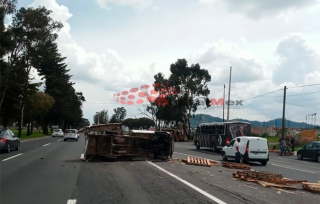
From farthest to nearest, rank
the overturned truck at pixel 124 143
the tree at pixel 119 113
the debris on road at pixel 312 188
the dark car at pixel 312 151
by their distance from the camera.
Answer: the tree at pixel 119 113, the dark car at pixel 312 151, the overturned truck at pixel 124 143, the debris on road at pixel 312 188

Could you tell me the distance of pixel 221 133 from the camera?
3609 cm

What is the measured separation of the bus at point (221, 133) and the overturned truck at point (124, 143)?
41.7 ft

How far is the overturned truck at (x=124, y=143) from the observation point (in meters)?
21.5

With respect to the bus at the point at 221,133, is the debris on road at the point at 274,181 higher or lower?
lower

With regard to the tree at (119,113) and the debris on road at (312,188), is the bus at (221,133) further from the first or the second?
the tree at (119,113)

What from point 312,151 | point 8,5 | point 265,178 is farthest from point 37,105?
point 265,178

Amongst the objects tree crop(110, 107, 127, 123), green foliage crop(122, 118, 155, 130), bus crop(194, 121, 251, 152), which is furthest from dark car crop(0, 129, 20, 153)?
tree crop(110, 107, 127, 123)

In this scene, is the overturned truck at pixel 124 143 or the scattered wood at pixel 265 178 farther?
the overturned truck at pixel 124 143

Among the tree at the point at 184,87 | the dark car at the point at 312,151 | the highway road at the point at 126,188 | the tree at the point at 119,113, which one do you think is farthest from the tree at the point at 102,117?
the highway road at the point at 126,188

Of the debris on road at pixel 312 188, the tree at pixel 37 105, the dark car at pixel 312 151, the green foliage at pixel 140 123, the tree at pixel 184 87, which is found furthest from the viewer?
the green foliage at pixel 140 123

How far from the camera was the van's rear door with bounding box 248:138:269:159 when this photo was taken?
24.8 m

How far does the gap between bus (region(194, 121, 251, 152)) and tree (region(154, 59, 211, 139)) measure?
30.4m

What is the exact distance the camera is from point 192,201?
405 inches

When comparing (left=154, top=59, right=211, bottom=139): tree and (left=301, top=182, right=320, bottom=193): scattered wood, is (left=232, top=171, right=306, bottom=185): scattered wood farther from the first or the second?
(left=154, top=59, right=211, bottom=139): tree
